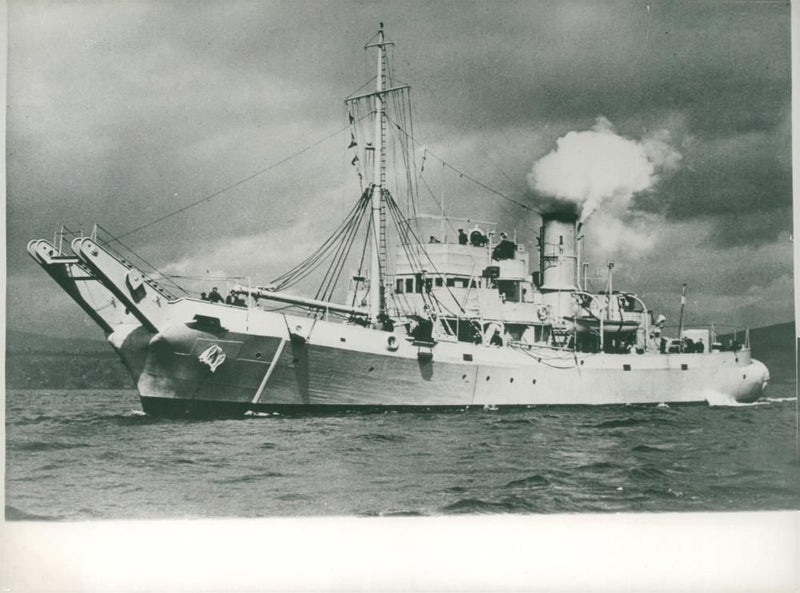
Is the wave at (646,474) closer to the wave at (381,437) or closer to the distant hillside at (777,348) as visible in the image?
the distant hillside at (777,348)

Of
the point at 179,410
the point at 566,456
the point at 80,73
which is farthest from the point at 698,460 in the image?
→ the point at 80,73

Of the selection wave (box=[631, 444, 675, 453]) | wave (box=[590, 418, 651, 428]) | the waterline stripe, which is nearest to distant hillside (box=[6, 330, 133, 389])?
the waterline stripe

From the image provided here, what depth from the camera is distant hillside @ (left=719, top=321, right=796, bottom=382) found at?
7.60 metres

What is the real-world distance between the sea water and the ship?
38.2 inches

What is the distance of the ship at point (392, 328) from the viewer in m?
8.77

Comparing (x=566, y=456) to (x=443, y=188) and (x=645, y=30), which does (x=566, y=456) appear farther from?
(x=645, y=30)

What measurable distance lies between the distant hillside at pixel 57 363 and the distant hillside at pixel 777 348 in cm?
723

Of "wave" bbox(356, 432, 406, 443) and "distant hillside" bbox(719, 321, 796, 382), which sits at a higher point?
"distant hillside" bbox(719, 321, 796, 382)

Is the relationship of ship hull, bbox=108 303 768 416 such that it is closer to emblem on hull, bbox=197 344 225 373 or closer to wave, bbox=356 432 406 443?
emblem on hull, bbox=197 344 225 373

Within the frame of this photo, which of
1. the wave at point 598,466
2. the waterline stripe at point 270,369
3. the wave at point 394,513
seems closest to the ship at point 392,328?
the waterline stripe at point 270,369

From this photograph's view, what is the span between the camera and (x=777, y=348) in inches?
317

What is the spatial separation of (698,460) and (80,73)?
726 centimetres

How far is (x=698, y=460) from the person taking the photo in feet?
25.1

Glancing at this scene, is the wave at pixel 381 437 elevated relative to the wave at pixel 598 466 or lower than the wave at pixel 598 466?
elevated
